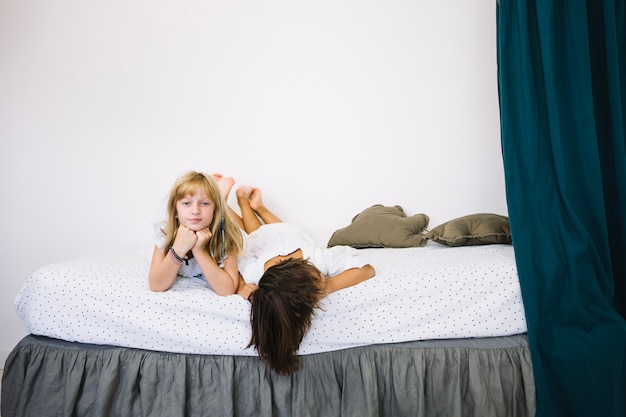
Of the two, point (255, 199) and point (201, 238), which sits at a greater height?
point (255, 199)

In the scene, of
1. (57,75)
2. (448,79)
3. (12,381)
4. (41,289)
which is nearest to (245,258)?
(41,289)

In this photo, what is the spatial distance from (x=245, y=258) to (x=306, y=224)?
0.86m

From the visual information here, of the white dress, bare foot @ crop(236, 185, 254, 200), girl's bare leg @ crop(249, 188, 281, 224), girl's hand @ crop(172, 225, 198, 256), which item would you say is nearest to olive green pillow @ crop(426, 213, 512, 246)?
the white dress

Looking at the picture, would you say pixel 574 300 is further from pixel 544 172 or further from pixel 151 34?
pixel 151 34

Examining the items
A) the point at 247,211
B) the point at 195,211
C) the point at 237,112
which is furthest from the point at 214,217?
the point at 237,112

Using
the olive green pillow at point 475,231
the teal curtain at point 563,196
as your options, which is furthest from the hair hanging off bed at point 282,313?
the olive green pillow at point 475,231

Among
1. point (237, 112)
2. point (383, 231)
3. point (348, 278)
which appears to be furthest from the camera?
point (237, 112)

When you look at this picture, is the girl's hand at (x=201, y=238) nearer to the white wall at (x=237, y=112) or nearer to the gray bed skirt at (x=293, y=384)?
the gray bed skirt at (x=293, y=384)

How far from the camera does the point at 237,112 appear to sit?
2773 mm

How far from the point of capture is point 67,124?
9.25ft

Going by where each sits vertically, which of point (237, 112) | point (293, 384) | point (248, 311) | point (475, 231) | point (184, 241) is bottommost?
point (293, 384)

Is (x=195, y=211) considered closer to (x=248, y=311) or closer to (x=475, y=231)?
(x=248, y=311)

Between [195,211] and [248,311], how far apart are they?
400mm

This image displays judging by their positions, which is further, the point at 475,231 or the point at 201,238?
the point at 475,231
